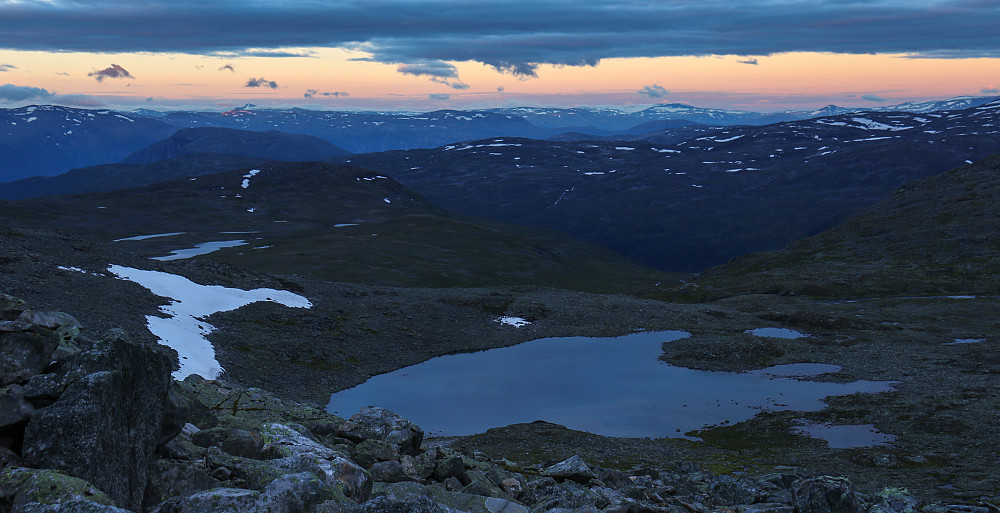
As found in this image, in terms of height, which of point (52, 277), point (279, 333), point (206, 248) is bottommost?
point (206, 248)

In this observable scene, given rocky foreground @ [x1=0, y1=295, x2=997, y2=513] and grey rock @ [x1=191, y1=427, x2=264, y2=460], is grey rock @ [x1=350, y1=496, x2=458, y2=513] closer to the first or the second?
rocky foreground @ [x1=0, y1=295, x2=997, y2=513]

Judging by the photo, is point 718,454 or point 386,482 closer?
point 386,482

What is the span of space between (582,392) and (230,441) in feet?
180

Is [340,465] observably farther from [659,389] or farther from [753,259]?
[753,259]

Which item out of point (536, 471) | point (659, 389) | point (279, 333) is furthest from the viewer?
point (279, 333)

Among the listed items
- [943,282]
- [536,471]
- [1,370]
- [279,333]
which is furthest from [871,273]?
[1,370]

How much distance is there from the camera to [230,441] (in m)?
20.2

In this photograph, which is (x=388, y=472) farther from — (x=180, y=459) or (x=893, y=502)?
(x=893, y=502)

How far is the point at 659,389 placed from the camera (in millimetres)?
72500

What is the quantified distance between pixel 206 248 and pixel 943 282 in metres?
165

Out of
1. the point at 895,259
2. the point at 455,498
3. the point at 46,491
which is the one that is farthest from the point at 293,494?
the point at 895,259

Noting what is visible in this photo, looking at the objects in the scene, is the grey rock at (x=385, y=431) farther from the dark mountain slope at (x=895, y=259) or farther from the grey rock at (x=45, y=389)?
the dark mountain slope at (x=895, y=259)

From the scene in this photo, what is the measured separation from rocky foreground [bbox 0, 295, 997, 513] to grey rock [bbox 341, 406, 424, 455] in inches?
3.1

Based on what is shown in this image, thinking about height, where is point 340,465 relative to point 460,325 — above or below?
above
